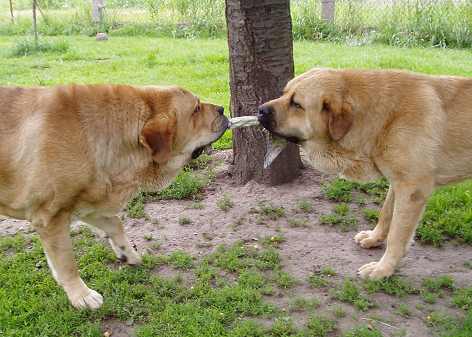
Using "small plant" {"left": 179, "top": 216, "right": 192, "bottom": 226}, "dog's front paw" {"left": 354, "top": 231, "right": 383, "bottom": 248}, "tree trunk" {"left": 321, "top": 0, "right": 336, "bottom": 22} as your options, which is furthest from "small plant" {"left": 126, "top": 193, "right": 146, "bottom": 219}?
"tree trunk" {"left": 321, "top": 0, "right": 336, "bottom": 22}

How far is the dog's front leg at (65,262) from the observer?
13.4 ft

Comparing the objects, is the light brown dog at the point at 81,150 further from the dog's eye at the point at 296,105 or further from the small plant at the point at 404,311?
the small plant at the point at 404,311

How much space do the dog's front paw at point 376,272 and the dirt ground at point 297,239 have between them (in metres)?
0.10

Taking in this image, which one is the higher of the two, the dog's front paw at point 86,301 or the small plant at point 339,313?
the dog's front paw at point 86,301

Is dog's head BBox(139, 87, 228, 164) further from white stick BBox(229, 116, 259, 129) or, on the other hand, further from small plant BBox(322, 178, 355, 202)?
small plant BBox(322, 178, 355, 202)

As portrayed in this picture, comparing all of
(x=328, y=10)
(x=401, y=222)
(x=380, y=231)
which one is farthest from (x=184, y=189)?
(x=328, y=10)

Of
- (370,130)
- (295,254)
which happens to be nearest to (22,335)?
(295,254)

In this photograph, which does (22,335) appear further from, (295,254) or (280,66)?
(280,66)

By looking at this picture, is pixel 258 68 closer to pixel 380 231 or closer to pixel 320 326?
pixel 380 231

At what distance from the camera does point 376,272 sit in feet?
14.6

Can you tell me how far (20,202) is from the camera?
4070mm

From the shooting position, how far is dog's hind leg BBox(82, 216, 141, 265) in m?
4.68

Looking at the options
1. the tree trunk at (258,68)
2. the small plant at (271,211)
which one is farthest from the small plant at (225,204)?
the tree trunk at (258,68)

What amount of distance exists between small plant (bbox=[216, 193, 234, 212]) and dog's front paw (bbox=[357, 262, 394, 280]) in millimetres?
1564
